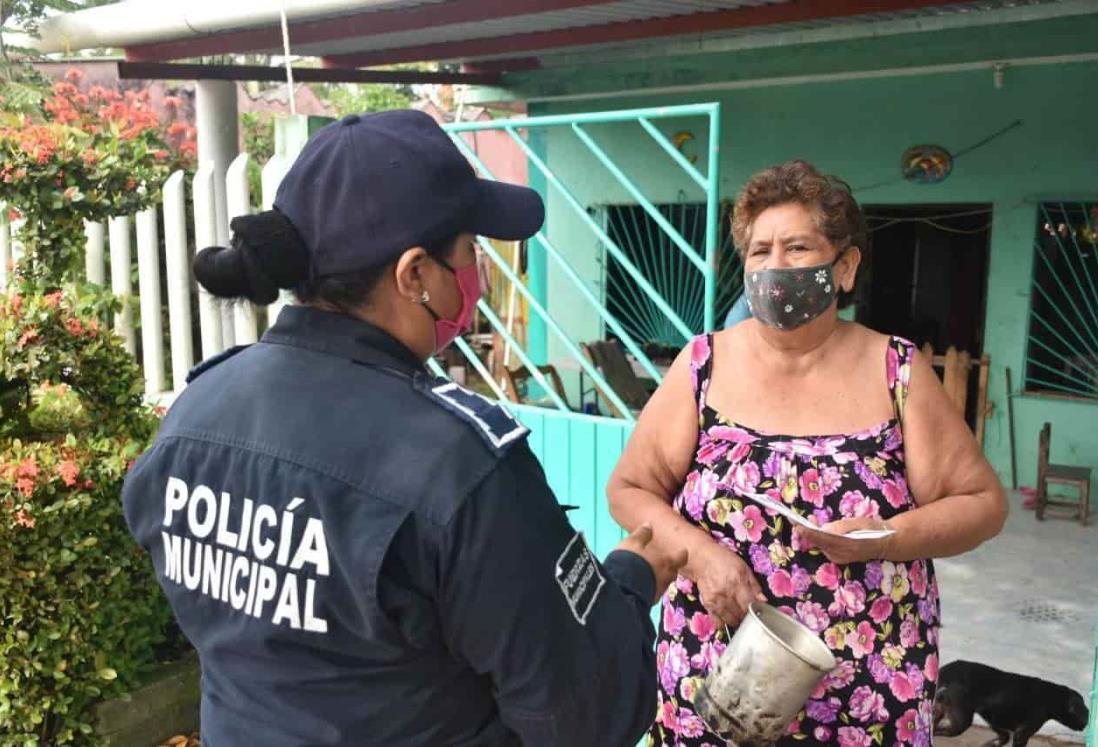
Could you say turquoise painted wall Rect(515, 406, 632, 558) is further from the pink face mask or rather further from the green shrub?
the pink face mask

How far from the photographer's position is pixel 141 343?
14.2 feet

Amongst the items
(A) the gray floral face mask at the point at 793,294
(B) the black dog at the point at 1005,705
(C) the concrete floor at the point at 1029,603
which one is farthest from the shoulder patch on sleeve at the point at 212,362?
(C) the concrete floor at the point at 1029,603

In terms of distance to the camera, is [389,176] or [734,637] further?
[734,637]

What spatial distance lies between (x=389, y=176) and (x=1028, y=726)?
2947mm

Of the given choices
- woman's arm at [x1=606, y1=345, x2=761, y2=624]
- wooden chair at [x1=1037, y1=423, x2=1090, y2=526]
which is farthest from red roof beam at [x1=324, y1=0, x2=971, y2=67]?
woman's arm at [x1=606, y1=345, x2=761, y2=624]

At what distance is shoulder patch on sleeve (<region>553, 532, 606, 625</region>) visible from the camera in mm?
1095

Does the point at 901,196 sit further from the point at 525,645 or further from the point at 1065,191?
the point at 525,645

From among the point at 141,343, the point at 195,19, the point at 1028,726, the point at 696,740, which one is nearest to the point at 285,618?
the point at 696,740

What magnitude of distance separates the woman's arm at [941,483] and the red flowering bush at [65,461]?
2.18 meters

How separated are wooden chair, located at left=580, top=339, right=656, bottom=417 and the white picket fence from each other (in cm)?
294

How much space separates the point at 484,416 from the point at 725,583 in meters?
0.85

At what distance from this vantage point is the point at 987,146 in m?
6.21

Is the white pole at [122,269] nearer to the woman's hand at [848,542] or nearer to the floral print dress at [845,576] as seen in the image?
the floral print dress at [845,576]

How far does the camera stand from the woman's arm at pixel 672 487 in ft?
5.89
